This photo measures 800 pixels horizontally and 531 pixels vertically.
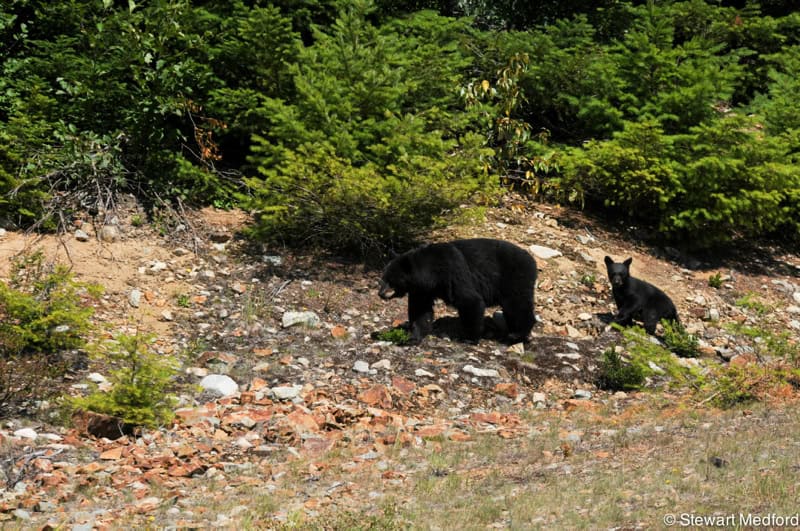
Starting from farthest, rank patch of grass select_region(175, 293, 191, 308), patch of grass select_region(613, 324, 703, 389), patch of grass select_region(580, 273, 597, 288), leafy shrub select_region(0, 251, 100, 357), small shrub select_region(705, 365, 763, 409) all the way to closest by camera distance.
Answer: patch of grass select_region(580, 273, 597, 288)
patch of grass select_region(175, 293, 191, 308)
patch of grass select_region(613, 324, 703, 389)
small shrub select_region(705, 365, 763, 409)
leafy shrub select_region(0, 251, 100, 357)

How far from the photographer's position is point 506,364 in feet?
31.6

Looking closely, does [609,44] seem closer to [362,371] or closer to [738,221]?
[738,221]

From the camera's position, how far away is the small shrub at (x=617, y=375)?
930cm

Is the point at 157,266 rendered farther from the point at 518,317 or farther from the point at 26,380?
the point at 518,317

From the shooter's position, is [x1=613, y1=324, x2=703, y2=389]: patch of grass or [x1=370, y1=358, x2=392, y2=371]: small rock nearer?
[x1=613, y1=324, x2=703, y2=389]: patch of grass

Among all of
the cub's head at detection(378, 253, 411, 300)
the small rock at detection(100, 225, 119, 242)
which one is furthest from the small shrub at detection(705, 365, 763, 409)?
the small rock at detection(100, 225, 119, 242)

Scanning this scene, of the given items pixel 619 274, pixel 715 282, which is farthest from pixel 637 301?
pixel 715 282

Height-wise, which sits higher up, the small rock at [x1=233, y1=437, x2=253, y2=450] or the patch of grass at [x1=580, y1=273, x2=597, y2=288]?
the patch of grass at [x1=580, y1=273, x2=597, y2=288]

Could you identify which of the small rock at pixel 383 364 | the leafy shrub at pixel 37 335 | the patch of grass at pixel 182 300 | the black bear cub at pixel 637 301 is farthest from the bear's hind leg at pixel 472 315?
the leafy shrub at pixel 37 335

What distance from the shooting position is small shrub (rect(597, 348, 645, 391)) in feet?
30.5

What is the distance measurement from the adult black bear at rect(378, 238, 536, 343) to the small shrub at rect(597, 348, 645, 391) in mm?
1046

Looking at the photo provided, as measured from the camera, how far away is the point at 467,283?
32.4 ft

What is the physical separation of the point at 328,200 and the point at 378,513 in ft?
20.5

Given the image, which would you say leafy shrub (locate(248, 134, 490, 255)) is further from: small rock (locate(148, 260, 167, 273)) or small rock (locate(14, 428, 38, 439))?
small rock (locate(14, 428, 38, 439))
